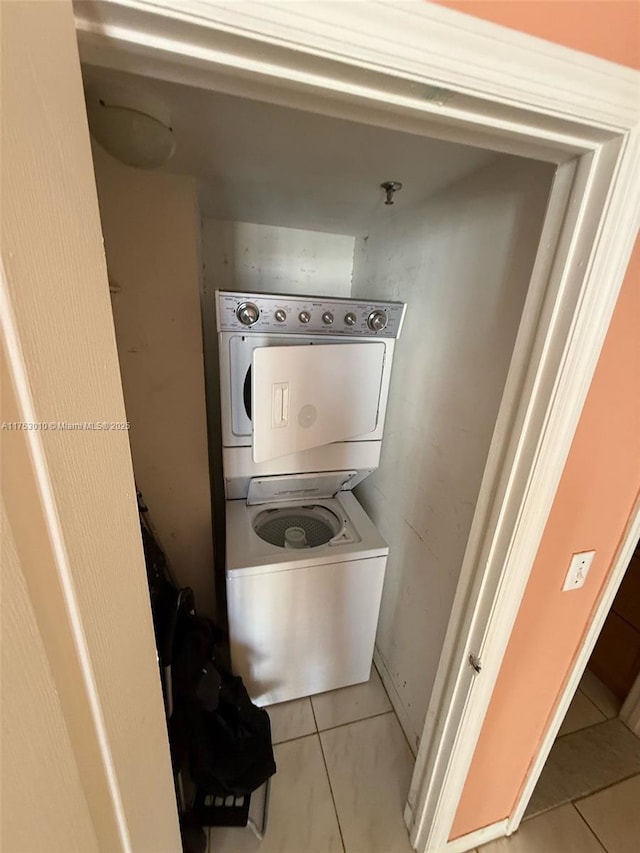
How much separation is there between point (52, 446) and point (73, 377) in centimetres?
9

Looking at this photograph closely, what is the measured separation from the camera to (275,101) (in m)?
0.55

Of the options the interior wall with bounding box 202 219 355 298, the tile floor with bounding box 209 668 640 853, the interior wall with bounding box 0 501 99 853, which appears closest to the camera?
the interior wall with bounding box 0 501 99 853

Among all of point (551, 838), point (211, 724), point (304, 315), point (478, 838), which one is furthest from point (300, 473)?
point (551, 838)

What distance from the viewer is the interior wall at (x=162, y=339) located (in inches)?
50.8

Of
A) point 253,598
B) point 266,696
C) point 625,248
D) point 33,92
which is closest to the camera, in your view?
point 33,92

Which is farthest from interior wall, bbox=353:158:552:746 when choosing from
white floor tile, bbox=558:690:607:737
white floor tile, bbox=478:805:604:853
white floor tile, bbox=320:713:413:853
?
white floor tile, bbox=558:690:607:737

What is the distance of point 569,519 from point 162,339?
1453 millimetres

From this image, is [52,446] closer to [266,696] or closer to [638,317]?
[638,317]

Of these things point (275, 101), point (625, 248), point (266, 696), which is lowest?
point (266, 696)

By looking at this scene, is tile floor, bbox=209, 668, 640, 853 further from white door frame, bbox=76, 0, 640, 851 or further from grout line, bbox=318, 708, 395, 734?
white door frame, bbox=76, 0, 640, 851

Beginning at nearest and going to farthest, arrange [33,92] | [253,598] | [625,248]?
1. [33,92]
2. [625,248]
3. [253,598]

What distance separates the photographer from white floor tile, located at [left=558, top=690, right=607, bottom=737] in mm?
1731

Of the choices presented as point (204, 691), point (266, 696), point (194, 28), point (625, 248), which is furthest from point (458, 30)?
point (266, 696)

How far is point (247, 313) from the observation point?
53.4 inches
